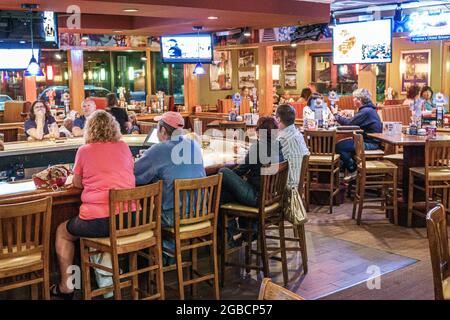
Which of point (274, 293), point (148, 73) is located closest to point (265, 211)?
point (274, 293)

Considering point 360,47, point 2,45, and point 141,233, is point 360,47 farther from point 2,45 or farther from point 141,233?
point 141,233

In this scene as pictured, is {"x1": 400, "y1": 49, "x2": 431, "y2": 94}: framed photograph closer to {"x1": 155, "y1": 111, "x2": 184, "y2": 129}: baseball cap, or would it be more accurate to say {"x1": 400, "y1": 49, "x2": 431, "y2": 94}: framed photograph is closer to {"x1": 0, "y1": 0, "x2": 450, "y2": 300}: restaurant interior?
{"x1": 0, "y1": 0, "x2": 450, "y2": 300}: restaurant interior

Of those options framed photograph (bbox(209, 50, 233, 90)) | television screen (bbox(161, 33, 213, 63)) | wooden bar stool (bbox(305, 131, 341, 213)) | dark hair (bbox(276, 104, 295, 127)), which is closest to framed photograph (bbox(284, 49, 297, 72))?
framed photograph (bbox(209, 50, 233, 90))

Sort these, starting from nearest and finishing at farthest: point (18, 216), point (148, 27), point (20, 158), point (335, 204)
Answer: point (18, 216) < point (20, 158) < point (335, 204) < point (148, 27)

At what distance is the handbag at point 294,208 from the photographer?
4.78m

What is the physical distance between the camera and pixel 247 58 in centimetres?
1769

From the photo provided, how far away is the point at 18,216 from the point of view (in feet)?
11.1

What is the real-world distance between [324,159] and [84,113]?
309 cm

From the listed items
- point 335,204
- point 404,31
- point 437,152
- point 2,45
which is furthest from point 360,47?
point 2,45

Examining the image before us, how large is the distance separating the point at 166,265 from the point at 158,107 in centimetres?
804

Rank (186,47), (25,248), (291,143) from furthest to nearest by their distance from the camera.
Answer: (186,47)
(291,143)
(25,248)

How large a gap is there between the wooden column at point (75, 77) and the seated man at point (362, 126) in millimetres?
5754

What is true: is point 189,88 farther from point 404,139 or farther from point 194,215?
point 194,215

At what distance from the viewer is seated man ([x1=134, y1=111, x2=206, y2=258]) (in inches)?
166
